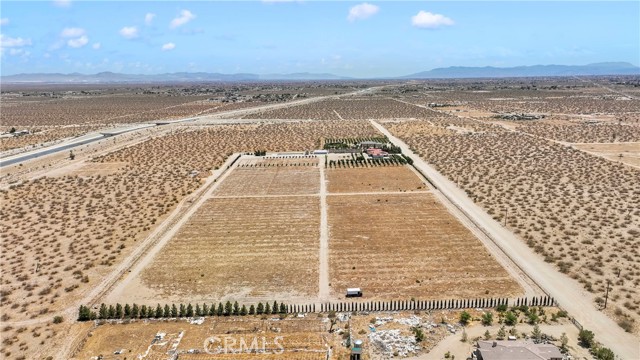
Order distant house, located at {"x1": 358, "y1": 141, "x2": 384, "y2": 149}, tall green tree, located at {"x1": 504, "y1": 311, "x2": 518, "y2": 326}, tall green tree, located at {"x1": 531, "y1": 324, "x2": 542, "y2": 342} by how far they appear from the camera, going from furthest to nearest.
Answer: distant house, located at {"x1": 358, "y1": 141, "x2": 384, "y2": 149}, tall green tree, located at {"x1": 504, "y1": 311, "x2": 518, "y2": 326}, tall green tree, located at {"x1": 531, "y1": 324, "x2": 542, "y2": 342}

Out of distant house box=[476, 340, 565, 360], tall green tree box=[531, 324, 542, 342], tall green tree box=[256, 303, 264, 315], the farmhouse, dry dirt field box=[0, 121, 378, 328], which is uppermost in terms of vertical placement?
the farmhouse

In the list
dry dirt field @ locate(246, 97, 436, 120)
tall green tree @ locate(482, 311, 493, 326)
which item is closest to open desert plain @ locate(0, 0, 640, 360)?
tall green tree @ locate(482, 311, 493, 326)

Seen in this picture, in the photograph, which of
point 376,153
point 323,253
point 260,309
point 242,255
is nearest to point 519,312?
point 323,253

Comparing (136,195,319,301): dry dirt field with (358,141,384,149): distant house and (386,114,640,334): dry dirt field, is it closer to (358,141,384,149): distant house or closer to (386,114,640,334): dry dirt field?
(386,114,640,334): dry dirt field

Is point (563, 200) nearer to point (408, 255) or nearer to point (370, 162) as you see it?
point (408, 255)

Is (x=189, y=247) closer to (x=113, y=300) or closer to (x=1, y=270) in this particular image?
(x=113, y=300)

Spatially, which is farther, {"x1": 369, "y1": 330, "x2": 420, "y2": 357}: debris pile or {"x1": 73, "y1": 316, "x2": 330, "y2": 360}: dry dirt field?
{"x1": 73, "y1": 316, "x2": 330, "y2": 360}: dry dirt field

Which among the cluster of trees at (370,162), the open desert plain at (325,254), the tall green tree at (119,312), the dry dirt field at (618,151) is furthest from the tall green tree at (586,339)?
the dry dirt field at (618,151)

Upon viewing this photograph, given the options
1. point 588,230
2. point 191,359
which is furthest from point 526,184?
point 191,359
